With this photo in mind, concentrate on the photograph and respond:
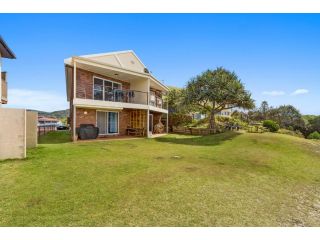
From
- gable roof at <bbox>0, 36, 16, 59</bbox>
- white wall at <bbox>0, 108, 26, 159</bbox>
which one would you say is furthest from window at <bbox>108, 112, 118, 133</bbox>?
white wall at <bbox>0, 108, 26, 159</bbox>

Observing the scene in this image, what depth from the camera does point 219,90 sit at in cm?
1984

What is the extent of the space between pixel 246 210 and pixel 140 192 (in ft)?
8.10

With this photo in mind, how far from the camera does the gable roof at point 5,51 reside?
14.4 meters

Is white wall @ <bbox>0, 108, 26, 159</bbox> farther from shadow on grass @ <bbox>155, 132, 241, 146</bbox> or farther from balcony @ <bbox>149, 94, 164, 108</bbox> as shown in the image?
balcony @ <bbox>149, 94, 164, 108</bbox>

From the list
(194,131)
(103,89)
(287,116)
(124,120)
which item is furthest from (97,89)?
(287,116)

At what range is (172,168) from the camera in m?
7.51

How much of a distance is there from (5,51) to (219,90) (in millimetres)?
18400

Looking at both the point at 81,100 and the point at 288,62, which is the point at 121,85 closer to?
the point at 81,100

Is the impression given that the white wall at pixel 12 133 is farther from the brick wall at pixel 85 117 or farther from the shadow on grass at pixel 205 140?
the shadow on grass at pixel 205 140

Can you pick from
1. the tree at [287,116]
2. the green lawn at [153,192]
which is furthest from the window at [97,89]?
the tree at [287,116]

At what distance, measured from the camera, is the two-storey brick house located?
51.0 feet

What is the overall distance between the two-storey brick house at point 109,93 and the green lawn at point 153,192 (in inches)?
293

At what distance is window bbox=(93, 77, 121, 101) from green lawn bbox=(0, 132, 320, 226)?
30.7ft
